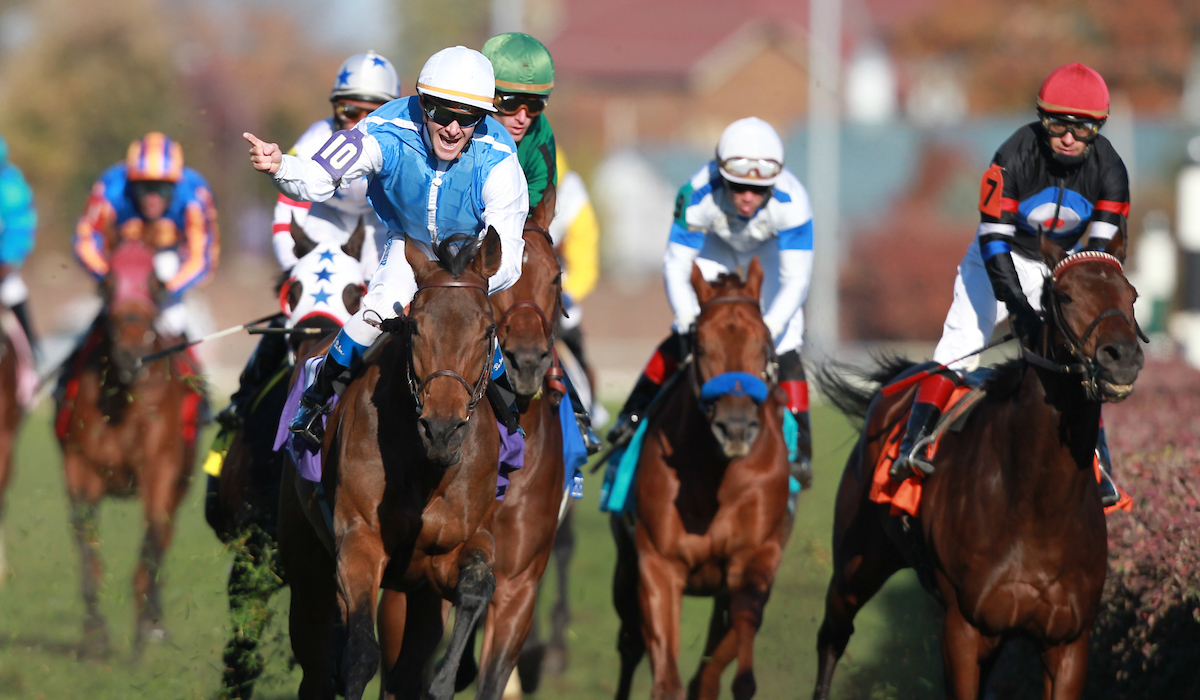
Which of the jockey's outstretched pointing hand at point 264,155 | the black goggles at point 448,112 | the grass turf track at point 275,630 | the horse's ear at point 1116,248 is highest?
the black goggles at point 448,112

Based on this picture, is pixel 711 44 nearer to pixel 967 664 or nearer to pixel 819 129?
pixel 819 129

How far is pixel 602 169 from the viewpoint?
38.1 meters

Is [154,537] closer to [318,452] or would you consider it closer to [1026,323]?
[318,452]

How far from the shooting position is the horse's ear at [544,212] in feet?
17.5

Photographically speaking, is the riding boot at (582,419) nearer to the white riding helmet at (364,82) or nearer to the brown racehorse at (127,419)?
the white riding helmet at (364,82)

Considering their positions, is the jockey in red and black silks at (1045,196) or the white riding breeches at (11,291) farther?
the white riding breeches at (11,291)

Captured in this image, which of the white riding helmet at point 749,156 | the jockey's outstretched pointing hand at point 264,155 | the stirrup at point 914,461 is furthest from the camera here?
the white riding helmet at point 749,156

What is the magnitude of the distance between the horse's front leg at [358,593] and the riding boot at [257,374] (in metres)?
2.09

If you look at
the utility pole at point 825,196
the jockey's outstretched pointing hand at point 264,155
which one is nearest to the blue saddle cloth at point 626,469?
the jockey's outstretched pointing hand at point 264,155

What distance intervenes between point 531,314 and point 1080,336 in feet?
5.82

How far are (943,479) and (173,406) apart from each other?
178 inches

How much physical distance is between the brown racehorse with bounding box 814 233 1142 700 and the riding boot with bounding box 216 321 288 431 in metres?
2.96

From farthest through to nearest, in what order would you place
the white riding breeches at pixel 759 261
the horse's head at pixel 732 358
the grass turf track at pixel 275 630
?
1. the white riding breeches at pixel 759 261
2. the grass turf track at pixel 275 630
3. the horse's head at pixel 732 358

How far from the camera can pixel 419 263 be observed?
4199mm
